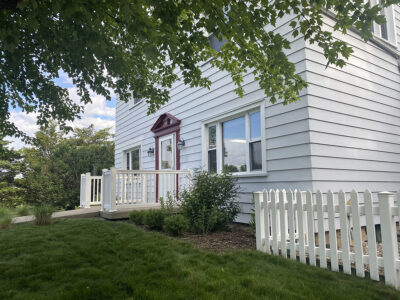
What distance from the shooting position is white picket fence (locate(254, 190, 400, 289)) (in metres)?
2.63

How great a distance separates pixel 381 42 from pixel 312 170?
3967 millimetres

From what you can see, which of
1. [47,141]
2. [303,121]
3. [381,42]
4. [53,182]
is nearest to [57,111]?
[303,121]

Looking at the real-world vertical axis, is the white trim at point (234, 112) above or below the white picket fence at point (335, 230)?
above

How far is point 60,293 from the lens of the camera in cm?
233

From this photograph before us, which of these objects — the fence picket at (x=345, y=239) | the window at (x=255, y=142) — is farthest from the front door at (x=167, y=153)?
the fence picket at (x=345, y=239)

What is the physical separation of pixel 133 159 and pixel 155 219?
19.8ft

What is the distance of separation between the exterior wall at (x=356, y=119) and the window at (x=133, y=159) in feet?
23.6

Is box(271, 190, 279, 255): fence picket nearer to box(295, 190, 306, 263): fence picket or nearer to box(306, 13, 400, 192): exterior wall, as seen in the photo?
box(295, 190, 306, 263): fence picket

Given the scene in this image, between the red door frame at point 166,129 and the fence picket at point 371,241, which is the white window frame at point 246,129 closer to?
the red door frame at point 166,129

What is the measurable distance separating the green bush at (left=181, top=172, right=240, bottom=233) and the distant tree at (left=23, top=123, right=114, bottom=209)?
27.3ft

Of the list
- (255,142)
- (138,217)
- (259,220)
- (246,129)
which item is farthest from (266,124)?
(138,217)

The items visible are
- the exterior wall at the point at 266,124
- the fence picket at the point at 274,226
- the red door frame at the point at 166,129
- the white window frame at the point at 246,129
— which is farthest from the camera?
the red door frame at the point at 166,129

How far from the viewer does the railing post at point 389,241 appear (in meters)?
2.58

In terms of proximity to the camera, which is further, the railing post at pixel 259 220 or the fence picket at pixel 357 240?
the railing post at pixel 259 220
